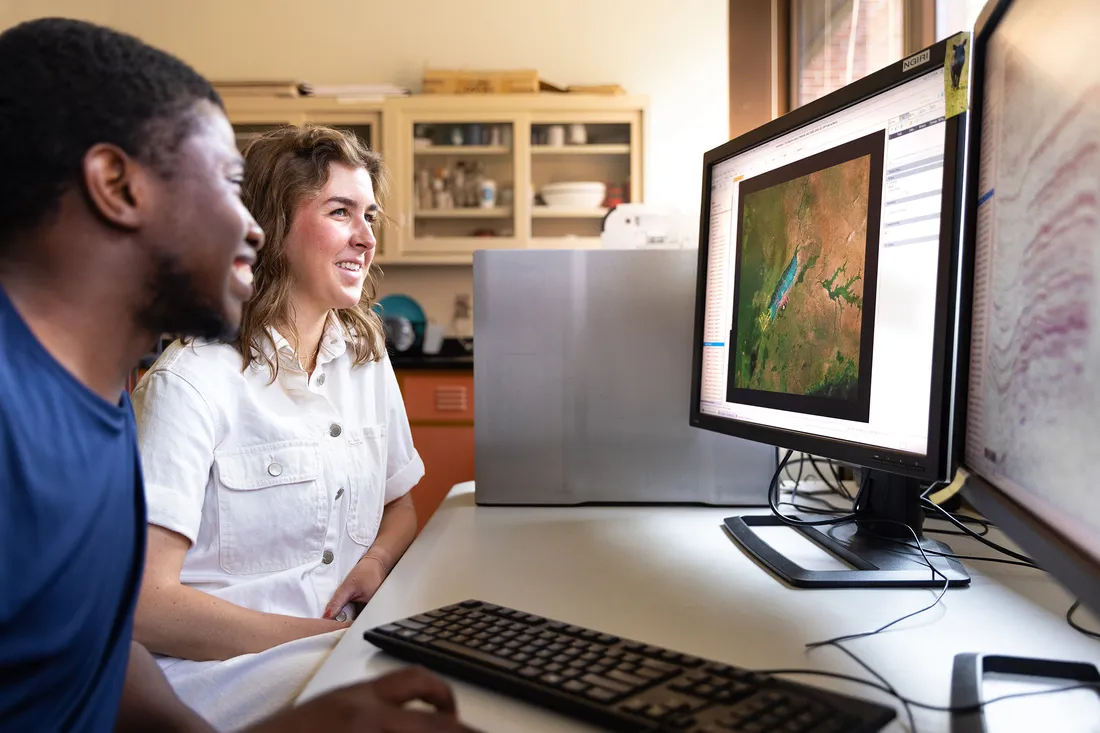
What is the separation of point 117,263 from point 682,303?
0.88 meters

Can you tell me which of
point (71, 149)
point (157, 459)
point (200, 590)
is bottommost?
point (200, 590)

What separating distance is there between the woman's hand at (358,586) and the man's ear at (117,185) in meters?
→ 0.75

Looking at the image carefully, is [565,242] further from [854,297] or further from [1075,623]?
[1075,623]

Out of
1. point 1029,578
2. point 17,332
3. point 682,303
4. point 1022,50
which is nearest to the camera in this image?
point 17,332

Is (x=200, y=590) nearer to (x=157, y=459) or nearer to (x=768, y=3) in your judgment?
(x=157, y=459)

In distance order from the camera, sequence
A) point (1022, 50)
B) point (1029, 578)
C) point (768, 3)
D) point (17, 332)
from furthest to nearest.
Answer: point (768, 3) < point (1029, 578) < point (1022, 50) < point (17, 332)

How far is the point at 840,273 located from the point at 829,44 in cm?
136

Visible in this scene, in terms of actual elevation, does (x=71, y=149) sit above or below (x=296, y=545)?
above

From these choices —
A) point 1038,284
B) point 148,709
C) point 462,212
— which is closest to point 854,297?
point 1038,284

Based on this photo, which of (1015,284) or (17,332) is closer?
(17,332)

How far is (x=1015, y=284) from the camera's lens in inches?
25.9

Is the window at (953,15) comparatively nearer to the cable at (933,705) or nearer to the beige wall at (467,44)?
the cable at (933,705)

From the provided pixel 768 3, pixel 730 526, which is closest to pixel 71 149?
pixel 730 526

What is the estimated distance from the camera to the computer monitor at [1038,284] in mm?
511
